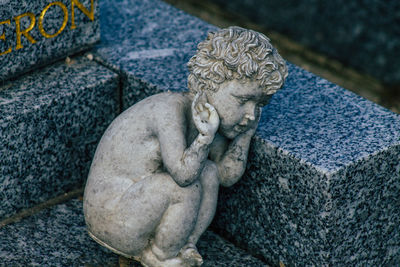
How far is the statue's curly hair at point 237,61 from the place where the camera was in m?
3.13

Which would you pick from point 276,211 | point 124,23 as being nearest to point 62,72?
point 124,23

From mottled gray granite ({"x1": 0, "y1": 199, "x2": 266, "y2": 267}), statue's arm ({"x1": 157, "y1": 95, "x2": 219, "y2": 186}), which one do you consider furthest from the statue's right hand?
mottled gray granite ({"x1": 0, "y1": 199, "x2": 266, "y2": 267})

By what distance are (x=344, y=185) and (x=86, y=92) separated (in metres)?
1.55

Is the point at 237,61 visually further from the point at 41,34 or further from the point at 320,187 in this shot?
the point at 41,34

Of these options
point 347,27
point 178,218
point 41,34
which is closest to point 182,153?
point 178,218

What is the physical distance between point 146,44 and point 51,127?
0.90 m

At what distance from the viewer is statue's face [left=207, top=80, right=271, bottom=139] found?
319 cm

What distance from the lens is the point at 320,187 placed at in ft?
11.2

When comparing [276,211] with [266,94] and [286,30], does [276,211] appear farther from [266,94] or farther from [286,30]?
[286,30]

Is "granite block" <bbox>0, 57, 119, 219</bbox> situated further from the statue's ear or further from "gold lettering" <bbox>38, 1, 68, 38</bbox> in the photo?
the statue's ear

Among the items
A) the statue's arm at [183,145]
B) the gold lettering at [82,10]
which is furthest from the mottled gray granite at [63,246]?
the gold lettering at [82,10]

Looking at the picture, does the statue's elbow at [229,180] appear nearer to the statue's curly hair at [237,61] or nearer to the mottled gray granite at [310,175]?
the mottled gray granite at [310,175]

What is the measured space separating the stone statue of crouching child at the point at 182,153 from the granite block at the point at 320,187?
232 millimetres

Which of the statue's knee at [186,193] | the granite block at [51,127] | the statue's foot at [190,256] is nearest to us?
the statue's knee at [186,193]
